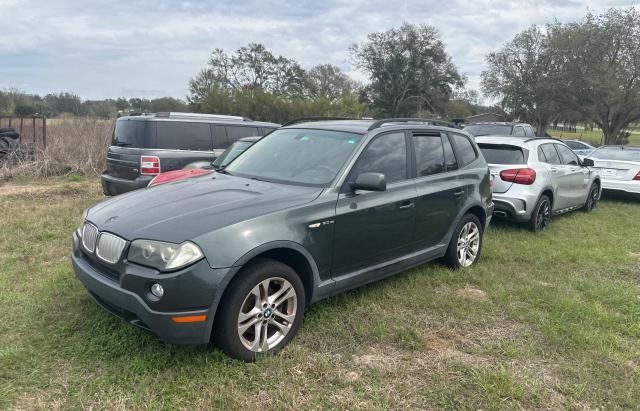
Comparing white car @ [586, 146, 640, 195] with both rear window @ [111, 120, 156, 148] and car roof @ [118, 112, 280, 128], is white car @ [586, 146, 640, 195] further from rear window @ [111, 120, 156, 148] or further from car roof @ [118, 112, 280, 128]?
rear window @ [111, 120, 156, 148]

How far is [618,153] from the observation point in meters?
11.2

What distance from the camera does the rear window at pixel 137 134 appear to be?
776 centimetres

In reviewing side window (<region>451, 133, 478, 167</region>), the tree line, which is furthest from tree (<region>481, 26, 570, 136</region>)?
side window (<region>451, 133, 478, 167</region>)

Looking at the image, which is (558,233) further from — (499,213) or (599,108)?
(599,108)

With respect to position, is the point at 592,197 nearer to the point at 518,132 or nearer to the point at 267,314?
the point at 518,132

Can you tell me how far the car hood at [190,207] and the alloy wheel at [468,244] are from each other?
239cm

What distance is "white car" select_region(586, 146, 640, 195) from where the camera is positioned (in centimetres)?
1049

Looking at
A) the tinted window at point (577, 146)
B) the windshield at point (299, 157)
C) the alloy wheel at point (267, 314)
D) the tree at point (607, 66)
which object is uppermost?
the tree at point (607, 66)

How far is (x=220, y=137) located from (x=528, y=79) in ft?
117

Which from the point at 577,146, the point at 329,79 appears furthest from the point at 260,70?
the point at 577,146

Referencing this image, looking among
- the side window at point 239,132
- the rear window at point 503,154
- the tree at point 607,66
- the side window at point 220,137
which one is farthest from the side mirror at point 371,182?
the tree at point 607,66

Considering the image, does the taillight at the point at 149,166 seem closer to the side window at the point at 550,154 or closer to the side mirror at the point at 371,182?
the side mirror at the point at 371,182

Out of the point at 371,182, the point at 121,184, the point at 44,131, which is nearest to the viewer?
the point at 371,182

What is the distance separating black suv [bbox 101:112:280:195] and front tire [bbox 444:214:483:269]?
4857 millimetres
